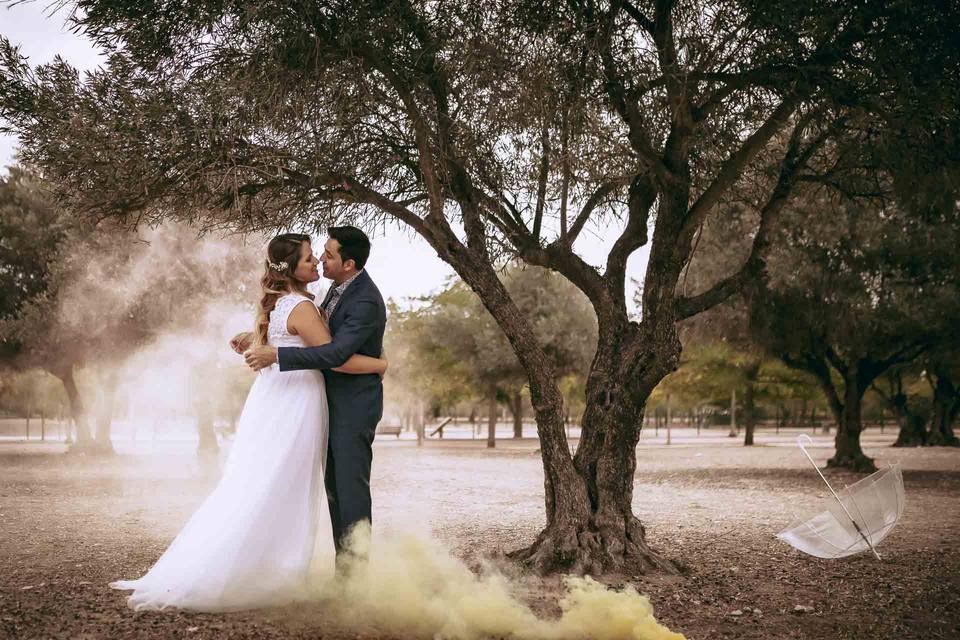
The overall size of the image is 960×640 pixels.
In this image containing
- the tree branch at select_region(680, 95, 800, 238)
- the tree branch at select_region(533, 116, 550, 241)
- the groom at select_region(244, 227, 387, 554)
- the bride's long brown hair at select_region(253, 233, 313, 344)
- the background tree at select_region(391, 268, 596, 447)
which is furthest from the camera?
the background tree at select_region(391, 268, 596, 447)

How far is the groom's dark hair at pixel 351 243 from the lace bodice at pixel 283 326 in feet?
1.42

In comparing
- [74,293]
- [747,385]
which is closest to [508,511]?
[74,293]

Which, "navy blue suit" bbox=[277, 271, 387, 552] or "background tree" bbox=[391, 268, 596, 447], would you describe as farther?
"background tree" bbox=[391, 268, 596, 447]

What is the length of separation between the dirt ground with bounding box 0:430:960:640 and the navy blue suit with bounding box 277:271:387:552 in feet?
2.40

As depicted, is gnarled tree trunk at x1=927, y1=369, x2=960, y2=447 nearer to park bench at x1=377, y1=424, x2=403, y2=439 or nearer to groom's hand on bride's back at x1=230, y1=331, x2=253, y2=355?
park bench at x1=377, y1=424, x2=403, y2=439

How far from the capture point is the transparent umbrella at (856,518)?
7.10 meters

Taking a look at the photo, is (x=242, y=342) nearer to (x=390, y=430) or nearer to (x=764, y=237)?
(x=764, y=237)

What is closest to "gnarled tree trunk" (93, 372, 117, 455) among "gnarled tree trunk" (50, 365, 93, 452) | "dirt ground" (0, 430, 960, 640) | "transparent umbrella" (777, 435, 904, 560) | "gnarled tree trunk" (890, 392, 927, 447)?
Result: "gnarled tree trunk" (50, 365, 93, 452)

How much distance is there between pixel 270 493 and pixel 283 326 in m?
1.12

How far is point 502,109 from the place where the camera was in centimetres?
672

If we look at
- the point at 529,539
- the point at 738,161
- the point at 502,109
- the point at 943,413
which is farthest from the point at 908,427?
the point at 502,109

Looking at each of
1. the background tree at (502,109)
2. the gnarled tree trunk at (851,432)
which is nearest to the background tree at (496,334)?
the gnarled tree trunk at (851,432)

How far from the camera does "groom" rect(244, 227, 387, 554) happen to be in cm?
539

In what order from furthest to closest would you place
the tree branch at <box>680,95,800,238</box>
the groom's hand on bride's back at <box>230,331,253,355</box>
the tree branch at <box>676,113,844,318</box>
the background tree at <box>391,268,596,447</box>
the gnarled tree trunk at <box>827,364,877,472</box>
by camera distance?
the background tree at <box>391,268,596,447</box> < the gnarled tree trunk at <box>827,364,877,472</box> < the tree branch at <box>676,113,844,318</box> < the tree branch at <box>680,95,800,238</box> < the groom's hand on bride's back at <box>230,331,253,355</box>
